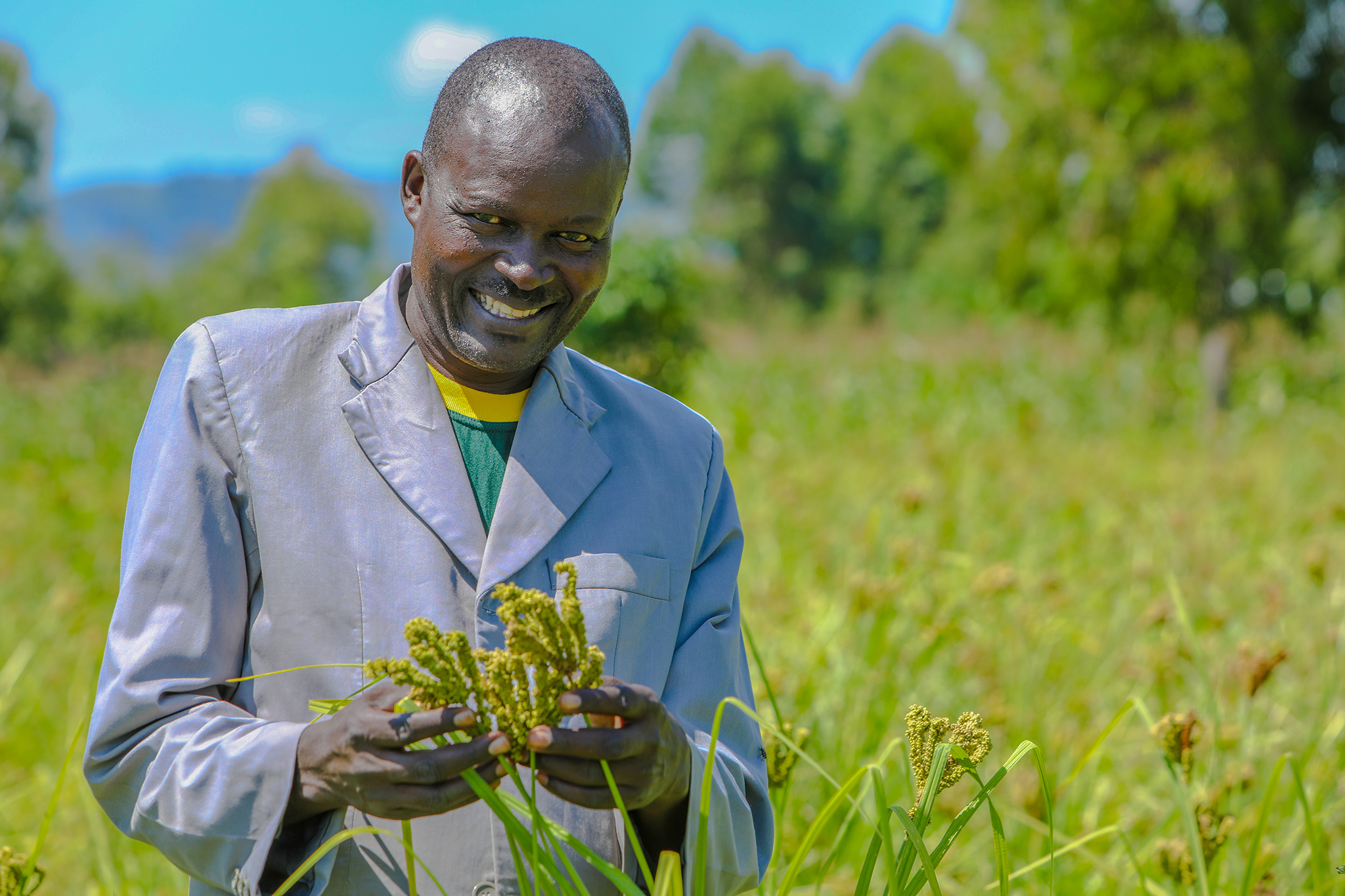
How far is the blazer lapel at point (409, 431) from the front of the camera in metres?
1.27

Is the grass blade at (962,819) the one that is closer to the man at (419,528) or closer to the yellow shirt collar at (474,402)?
the man at (419,528)

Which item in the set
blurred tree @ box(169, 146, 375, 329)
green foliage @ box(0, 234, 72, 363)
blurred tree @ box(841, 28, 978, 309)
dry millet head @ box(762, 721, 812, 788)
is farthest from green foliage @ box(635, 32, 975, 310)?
dry millet head @ box(762, 721, 812, 788)

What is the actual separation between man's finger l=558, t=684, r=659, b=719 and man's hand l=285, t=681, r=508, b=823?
71 millimetres

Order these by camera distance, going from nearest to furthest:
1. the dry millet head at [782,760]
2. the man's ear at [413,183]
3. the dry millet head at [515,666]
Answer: the dry millet head at [515,666]
the man's ear at [413,183]
the dry millet head at [782,760]

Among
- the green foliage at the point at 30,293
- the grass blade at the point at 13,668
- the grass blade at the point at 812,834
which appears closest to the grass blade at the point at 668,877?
the grass blade at the point at 812,834

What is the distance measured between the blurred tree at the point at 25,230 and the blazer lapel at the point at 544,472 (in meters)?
15.7

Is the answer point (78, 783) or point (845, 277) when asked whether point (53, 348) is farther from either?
point (845, 277)

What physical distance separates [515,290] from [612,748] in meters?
0.59

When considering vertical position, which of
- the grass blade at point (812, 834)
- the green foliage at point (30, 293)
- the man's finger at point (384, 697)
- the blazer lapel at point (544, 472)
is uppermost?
the blazer lapel at point (544, 472)

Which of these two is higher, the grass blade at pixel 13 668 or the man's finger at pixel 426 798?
the man's finger at pixel 426 798

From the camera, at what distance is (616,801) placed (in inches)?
38.9

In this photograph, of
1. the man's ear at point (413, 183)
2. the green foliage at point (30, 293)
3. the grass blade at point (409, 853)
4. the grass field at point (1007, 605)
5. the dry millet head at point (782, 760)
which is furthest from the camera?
the green foliage at point (30, 293)

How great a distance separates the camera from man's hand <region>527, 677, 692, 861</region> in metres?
0.92

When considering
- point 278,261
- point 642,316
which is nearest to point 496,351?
Result: point 642,316
